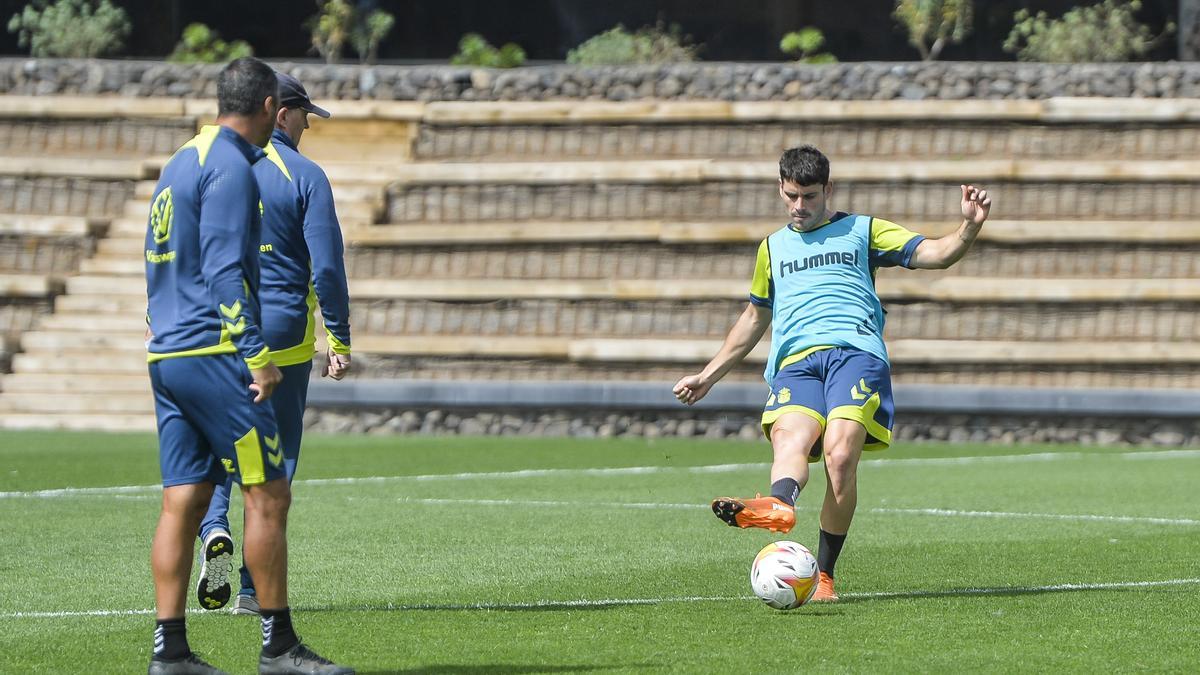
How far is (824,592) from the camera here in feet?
A: 29.2

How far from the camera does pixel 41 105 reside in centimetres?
2673

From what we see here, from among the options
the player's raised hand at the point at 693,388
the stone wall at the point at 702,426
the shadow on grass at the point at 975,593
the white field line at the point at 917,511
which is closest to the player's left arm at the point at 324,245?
the player's raised hand at the point at 693,388

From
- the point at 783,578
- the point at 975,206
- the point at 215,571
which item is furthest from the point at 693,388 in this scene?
the point at 215,571

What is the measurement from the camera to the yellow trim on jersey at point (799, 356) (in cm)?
908

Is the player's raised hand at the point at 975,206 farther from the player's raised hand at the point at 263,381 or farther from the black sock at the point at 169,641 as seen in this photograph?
the black sock at the point at 169,641

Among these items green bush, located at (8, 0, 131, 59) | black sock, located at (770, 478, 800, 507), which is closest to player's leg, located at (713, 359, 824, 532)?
black sock, located at (770, 478, 800, 507)

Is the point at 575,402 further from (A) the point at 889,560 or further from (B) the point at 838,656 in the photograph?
(B) the point at 838,656

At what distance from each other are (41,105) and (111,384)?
545 cm

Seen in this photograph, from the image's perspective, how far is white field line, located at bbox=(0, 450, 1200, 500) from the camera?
14.4 m

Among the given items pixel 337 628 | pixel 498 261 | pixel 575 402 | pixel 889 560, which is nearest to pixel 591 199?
pixel 498 261

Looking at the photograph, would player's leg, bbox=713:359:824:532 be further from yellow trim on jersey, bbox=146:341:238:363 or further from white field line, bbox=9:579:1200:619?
yellow trim on jersey, bbox=146:341:238:363

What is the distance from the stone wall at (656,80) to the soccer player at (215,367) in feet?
64.0

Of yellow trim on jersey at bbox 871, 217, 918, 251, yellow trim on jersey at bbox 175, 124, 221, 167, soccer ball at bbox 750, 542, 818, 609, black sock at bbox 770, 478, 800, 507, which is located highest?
yellow trim on jersey at bbox 175, 124, 221, 167

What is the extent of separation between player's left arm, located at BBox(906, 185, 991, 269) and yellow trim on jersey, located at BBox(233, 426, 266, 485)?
3.44m
